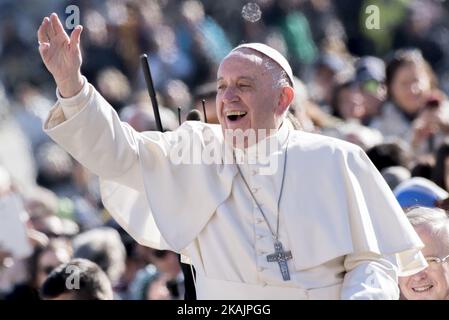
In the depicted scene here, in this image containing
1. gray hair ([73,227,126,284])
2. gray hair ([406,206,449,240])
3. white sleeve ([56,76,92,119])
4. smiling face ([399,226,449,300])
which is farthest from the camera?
gray hair ([73,227,126,284])

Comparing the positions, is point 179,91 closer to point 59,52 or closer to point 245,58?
point 245,58

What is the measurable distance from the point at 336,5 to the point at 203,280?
802 cm

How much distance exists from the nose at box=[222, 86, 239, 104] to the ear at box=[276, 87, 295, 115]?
0.26m

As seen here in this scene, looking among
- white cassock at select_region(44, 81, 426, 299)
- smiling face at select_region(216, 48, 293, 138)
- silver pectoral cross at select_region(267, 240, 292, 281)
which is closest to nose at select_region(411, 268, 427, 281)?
white cassock at select_region(44, 81, 426, 299)

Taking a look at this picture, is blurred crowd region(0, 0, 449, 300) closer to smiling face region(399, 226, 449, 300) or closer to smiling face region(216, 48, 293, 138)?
smiling face region(399, 226, 449, 300)

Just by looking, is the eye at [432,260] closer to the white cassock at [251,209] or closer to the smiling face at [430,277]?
the smiling face at [430,277]

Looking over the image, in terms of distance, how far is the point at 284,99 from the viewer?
22.6 ft

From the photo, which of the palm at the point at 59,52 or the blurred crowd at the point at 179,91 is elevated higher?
the palm at the point at 59,52

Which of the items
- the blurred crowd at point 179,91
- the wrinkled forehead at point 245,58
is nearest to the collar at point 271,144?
the wrinkled forehead at point 245,58

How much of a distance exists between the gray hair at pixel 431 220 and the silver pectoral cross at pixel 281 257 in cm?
100

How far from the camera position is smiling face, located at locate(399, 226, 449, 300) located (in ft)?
23.9

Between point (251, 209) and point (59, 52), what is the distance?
1052 millimetres

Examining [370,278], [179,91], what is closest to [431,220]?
[370,278]

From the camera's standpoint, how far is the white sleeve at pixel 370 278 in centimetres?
645
